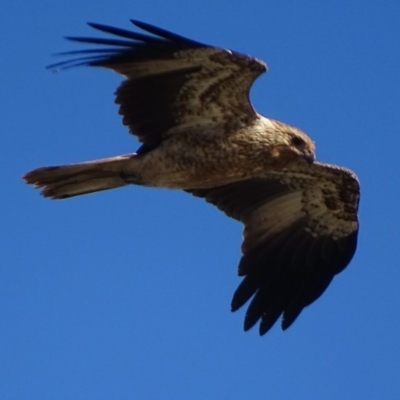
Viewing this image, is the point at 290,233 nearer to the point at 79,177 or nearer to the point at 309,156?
the point at 309,156

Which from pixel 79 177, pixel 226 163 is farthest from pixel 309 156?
pixel 79 177

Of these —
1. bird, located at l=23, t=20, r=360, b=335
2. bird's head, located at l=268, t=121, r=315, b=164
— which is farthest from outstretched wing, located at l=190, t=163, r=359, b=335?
bird's head, located at l=268, t=121, r=315, b=164

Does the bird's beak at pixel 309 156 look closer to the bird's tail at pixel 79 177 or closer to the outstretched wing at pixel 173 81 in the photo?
the outstretched wing at pixel 173 81

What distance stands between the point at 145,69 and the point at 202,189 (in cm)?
187

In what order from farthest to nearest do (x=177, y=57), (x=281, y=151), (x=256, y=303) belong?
(x=256, y=303) → (x=281, y=151) → (x=177, y=57)

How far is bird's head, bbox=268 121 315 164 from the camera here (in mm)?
10227

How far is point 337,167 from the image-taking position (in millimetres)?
11195

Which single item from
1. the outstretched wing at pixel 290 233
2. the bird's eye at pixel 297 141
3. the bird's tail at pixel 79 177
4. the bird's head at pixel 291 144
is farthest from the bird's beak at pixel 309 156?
the bird's tail at pixel 79 177

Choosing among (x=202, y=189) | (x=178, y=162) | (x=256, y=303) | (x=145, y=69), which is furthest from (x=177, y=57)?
(x=256, y=303)

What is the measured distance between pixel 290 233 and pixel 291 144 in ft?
5.34

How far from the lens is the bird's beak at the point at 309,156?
1048cm

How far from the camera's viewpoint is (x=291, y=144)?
33.8 ft

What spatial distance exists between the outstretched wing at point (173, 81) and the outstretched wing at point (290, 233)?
1237 millimetres

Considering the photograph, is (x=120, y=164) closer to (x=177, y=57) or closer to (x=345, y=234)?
(x=177, y=57)
